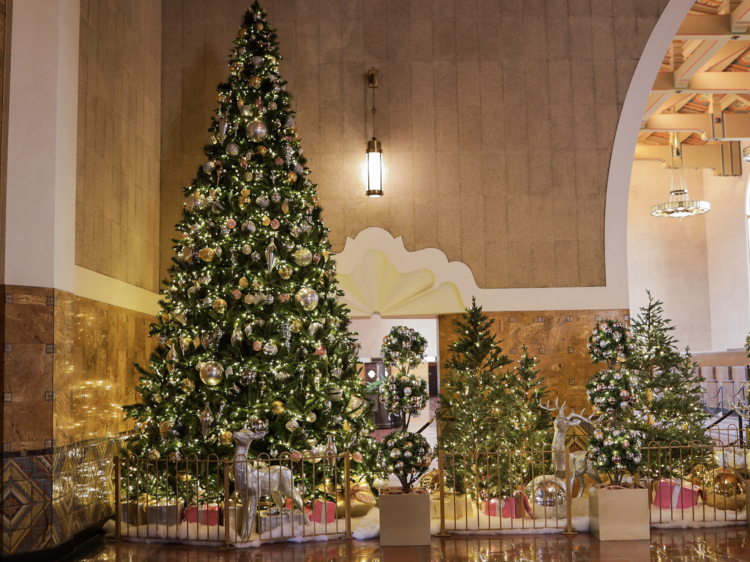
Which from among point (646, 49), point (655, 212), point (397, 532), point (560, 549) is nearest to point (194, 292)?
point (397, 532)

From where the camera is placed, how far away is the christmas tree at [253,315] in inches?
284

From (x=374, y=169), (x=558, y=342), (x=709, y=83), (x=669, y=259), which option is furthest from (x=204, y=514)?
(x=669, y=259)

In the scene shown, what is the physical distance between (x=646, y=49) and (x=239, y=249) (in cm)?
676

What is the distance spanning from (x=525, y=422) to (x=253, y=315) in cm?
343

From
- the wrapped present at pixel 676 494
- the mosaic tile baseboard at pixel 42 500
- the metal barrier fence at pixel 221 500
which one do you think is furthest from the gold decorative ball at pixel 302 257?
the wrapped present at pixel 676 494

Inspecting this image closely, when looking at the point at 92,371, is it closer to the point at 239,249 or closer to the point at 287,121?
the point at 239,249

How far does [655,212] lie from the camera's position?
22.0 metres

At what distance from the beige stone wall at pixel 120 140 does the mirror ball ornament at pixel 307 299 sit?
2225 millimetres

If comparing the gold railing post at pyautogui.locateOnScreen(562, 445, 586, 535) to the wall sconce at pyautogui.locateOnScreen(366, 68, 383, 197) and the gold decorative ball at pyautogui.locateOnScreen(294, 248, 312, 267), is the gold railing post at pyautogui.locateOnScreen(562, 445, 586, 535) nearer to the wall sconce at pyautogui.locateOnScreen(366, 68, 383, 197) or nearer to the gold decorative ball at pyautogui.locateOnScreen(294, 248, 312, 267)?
the gold decorative ball at pyautogui.locateOnScreen(294, 248, 312, 267)

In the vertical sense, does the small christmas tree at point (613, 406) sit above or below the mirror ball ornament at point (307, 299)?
below

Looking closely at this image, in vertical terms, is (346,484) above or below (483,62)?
below

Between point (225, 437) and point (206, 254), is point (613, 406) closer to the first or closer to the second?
point (225, 437)

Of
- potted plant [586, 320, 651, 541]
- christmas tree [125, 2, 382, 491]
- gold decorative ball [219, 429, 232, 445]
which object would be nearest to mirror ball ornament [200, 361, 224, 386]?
christmas tree [125, 2, 382, 491]

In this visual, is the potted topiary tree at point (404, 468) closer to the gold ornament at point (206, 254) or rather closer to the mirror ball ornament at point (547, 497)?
the mirror ball ornament at point (547, 497)
